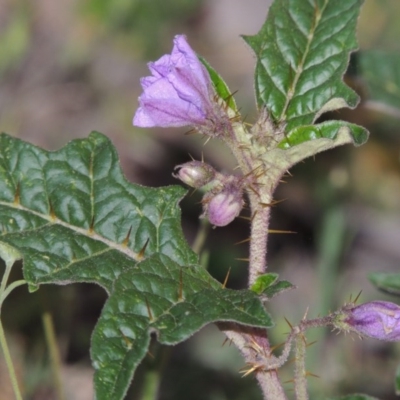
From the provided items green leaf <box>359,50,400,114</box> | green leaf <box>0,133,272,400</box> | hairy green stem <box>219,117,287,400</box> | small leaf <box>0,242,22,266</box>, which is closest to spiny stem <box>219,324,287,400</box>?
hairy green stem <box>219,117,287,400</box>

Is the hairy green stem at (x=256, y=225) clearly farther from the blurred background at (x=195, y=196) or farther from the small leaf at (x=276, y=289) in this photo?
the blurred background at (x=195, y=196)

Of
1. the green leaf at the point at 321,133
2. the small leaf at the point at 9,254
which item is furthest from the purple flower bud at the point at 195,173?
the small leaf at the point at 9,254

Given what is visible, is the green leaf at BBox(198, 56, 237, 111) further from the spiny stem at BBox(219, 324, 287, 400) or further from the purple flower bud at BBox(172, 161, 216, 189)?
the spiny stem at BBox(219, 324, 287, 400)

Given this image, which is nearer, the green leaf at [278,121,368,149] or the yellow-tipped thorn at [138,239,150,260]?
the green leaf at [278,121,368,149]

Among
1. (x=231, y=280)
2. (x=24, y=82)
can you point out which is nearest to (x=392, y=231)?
(x=231, y=280)

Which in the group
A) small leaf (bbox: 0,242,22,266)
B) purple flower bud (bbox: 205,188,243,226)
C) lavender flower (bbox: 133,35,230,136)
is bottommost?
purple flower bud (bbox: 205,188,243,226)

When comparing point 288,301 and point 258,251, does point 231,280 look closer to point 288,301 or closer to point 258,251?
point 288,301

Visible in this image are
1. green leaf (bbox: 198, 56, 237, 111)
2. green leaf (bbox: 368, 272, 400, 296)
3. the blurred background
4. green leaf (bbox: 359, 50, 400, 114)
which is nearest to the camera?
green leaf (bbox: 198, 56, 237, 111)
